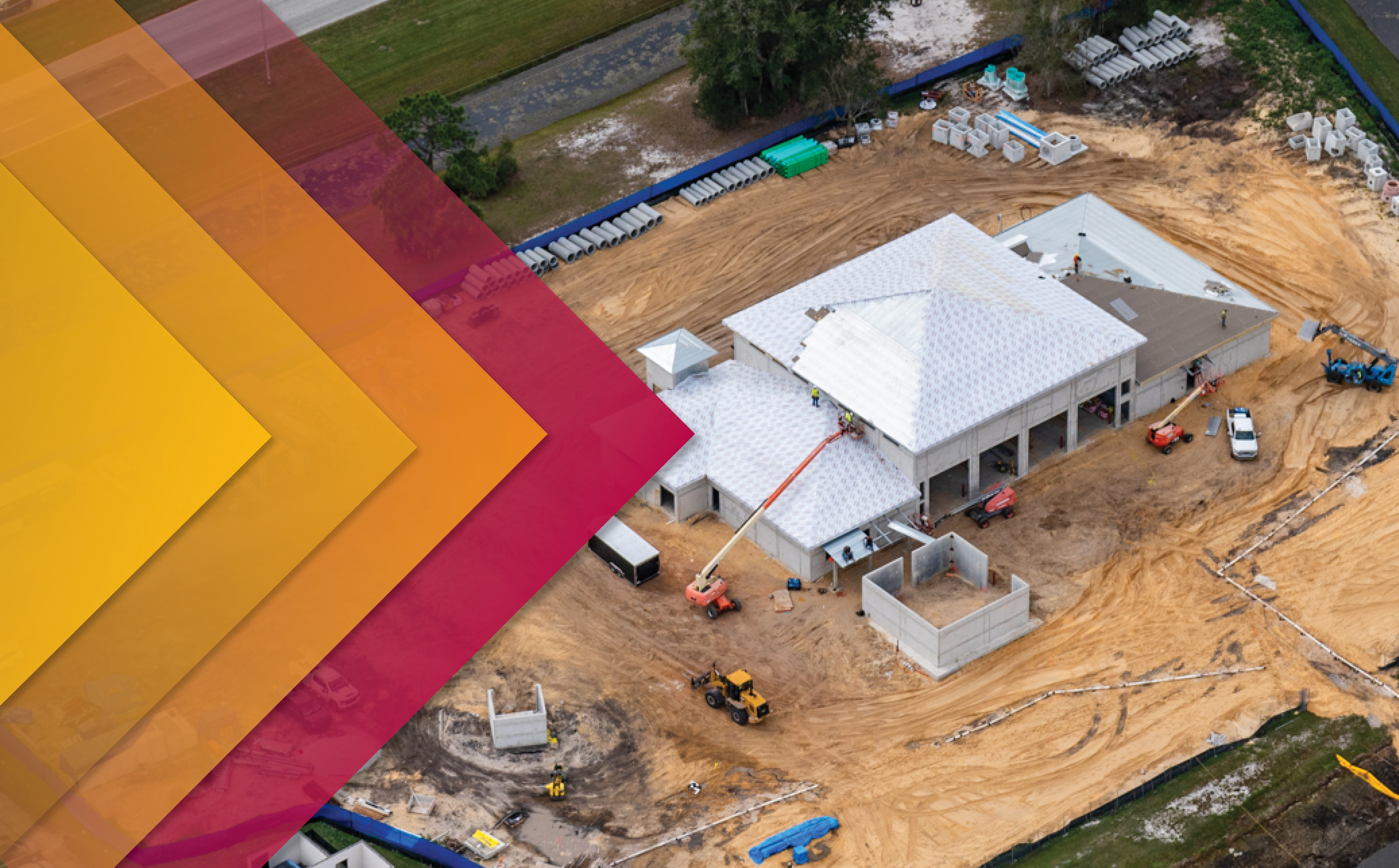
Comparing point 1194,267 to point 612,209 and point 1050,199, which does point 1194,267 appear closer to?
point 1050,199

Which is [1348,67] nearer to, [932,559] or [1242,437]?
[1242,437]

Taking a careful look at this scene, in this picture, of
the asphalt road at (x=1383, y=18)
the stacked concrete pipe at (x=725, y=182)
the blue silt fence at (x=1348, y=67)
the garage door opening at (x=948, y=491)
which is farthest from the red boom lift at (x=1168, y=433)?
the asphalt road at (x=1383, y=18)

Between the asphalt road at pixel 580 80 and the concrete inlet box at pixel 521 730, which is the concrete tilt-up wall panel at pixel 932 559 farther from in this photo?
the asphalt road at pixel 580 80

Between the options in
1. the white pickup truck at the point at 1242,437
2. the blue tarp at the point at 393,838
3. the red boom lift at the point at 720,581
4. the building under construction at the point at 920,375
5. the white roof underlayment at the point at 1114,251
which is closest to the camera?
the blue tarp at the point at 393,838

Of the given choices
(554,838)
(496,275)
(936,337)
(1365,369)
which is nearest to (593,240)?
(496,275)

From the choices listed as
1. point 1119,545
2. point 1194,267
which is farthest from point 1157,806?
point 1194,267

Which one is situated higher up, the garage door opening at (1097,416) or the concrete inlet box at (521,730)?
the concrete inlet box at (521,730)

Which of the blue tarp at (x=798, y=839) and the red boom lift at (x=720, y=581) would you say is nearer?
the blue tarp at (x=798, y=839)
